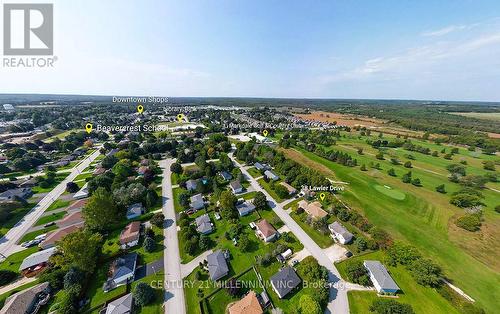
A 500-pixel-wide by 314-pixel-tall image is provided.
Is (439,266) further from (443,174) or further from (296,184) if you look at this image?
(443,174)

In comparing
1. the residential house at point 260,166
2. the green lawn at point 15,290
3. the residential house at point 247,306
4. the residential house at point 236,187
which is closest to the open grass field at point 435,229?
the residential house at point 260,166

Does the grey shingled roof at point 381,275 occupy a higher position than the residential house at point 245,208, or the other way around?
the residential house at point 245,208

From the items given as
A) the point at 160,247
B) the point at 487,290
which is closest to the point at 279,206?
the point at 160,247

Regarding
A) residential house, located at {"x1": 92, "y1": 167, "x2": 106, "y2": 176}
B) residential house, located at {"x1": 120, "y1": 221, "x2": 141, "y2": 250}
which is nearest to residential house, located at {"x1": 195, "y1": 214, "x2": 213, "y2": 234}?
residential house, located at {"x1": 120, "y1": 221, "x2": 141, "y2": 250}

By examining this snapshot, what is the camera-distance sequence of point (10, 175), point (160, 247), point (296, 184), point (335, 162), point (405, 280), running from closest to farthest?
point (405, 280), point (160, 247), point (296, 184), point (10, 175), point (335, 162)

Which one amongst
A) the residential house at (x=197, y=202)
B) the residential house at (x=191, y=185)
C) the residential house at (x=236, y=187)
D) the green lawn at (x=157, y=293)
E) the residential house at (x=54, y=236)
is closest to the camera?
the green lawn at (x=157, y=293)

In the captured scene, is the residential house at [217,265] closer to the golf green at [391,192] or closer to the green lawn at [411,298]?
the green lawn at [411,298]

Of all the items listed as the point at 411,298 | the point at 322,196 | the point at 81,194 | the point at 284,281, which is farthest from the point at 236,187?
the point at 81,194

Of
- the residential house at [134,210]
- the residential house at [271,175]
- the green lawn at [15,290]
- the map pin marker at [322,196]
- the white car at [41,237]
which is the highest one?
the residential house at [271,175]
